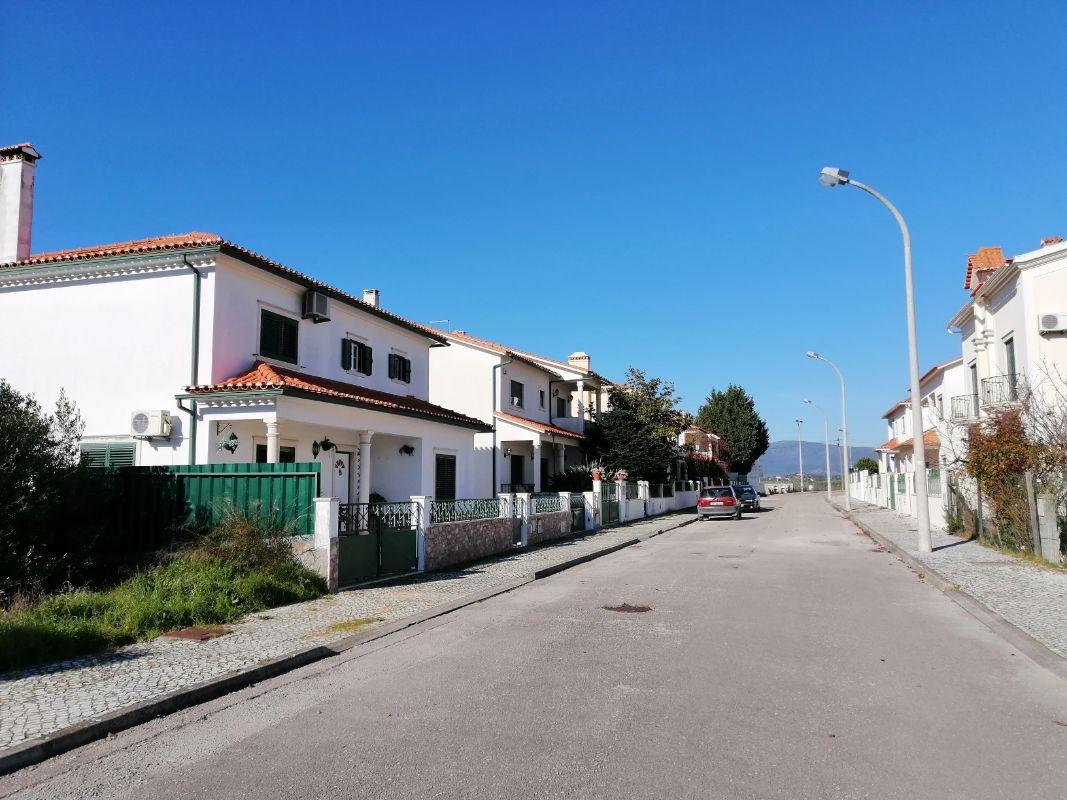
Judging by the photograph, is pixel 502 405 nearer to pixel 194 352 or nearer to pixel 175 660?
pixel 194 352

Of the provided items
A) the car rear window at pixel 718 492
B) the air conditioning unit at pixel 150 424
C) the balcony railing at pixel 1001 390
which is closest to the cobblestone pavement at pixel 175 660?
the air conditioning unit at pixel 150 424

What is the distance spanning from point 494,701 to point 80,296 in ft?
48.6

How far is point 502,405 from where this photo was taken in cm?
2994

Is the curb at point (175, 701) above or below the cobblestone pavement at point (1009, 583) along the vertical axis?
above

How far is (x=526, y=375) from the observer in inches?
1293

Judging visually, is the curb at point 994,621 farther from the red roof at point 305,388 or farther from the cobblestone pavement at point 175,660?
the red roof at point 305,388

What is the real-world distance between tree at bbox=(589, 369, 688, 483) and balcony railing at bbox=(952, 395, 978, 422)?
12.3m

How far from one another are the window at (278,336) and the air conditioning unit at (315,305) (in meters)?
0.39

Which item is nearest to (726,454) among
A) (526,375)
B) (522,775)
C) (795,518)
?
(795,518)

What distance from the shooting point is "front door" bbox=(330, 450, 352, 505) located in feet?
63.3

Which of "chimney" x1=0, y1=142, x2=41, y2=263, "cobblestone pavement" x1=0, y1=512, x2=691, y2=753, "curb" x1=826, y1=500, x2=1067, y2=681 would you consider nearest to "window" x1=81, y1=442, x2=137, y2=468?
"chimney" x1=0, y1=142, x2=41, y2=263

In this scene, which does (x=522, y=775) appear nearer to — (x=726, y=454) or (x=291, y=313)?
(x=291, y=313)

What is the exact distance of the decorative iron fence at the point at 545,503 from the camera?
21.0m

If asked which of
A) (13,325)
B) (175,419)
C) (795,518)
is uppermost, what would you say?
(13,325)
